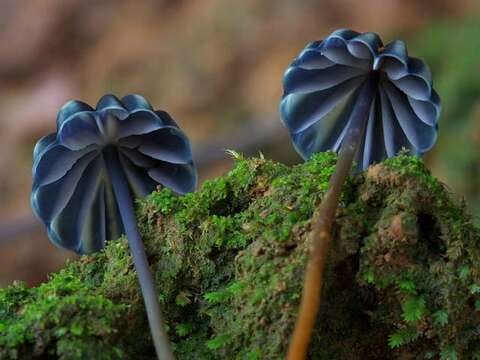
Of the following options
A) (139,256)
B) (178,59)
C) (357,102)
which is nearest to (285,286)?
(139,256)

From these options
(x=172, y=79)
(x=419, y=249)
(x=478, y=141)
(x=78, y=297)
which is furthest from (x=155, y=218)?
(x=172, y=79)

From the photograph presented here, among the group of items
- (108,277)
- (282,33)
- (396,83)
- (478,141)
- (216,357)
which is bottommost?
(216,357)

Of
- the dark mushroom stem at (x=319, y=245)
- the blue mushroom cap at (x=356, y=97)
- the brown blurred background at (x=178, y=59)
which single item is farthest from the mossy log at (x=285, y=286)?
the brown blurred background at (x=178, y=59)

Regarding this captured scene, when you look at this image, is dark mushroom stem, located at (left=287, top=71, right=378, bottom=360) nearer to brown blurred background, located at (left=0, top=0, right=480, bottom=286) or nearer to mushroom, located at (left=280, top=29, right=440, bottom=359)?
mushroom, located at (left=280, top=29, right=440, bottom=359)

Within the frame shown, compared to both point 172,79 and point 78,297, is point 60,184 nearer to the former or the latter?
point 78,297

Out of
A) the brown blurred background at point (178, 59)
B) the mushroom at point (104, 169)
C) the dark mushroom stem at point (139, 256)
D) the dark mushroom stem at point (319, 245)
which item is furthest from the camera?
the brown blurred background at point (178, 59)

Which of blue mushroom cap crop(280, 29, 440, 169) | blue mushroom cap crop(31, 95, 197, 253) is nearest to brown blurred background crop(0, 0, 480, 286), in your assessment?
blue mushroom cap crop(280, 29, 440, 169)

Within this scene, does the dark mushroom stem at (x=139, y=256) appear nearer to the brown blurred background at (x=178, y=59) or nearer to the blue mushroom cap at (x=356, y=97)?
the blue mushroom cap at (x=356, y=97)
